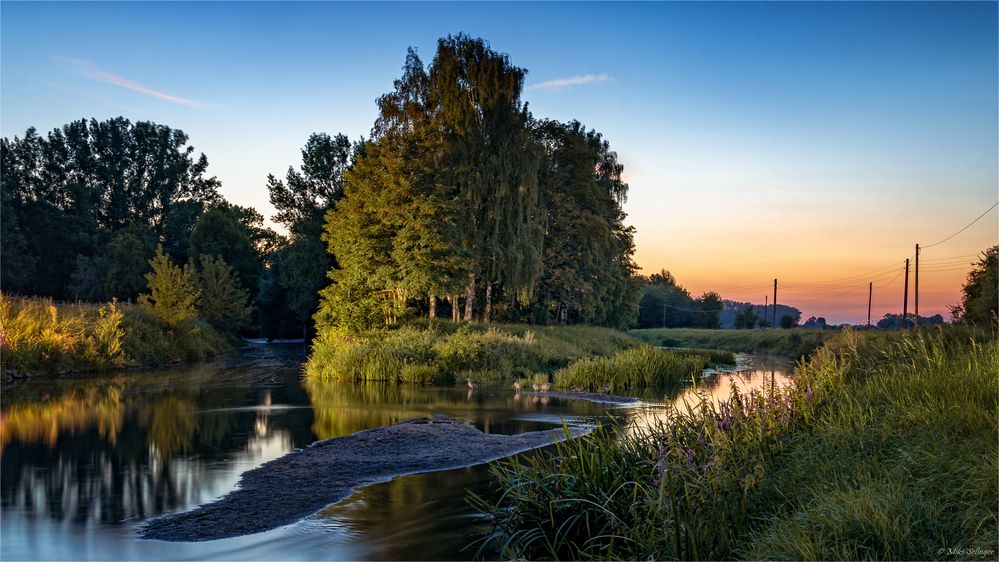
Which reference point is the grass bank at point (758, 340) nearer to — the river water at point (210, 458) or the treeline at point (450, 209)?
the treeline at point (450, 209)

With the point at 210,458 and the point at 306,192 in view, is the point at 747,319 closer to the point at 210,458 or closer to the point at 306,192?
the point at 306,192

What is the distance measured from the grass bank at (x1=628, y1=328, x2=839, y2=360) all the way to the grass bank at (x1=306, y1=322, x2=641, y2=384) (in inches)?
831

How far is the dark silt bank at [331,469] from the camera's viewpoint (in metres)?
8.38

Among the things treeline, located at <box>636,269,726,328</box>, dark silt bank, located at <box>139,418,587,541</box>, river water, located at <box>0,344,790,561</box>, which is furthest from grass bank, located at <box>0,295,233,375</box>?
treeline, located at <box>636,269,726,328</box>

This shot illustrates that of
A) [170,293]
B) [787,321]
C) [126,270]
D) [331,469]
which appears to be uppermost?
[126,270]

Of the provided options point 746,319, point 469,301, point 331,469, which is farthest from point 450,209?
point 746,319

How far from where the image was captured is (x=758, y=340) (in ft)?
198

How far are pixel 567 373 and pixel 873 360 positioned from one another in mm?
12643

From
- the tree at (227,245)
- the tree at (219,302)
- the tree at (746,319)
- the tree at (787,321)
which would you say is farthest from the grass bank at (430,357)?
the tree at (746,319)

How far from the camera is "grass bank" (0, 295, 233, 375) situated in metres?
25.5

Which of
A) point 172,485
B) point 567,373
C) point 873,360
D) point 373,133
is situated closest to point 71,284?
point 373,133

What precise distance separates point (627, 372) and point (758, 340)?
129ft

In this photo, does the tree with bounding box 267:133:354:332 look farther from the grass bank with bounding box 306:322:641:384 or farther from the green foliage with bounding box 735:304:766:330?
the green foliage with bounding box 735:304:766:330

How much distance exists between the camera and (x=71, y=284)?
64438mm
